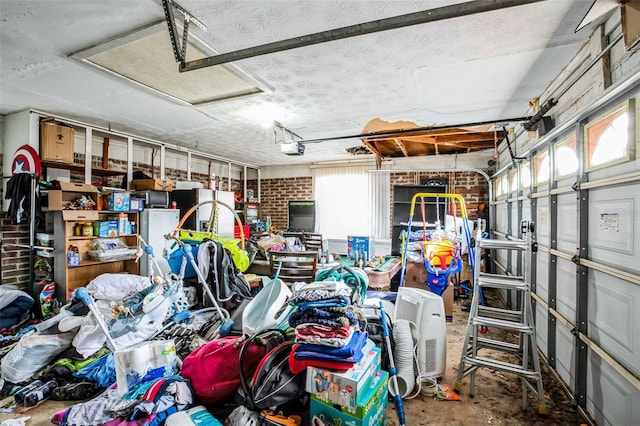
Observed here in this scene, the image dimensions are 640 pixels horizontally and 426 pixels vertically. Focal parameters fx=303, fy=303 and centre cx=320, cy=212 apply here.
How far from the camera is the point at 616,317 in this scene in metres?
1.68

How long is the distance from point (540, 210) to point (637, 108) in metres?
1.58

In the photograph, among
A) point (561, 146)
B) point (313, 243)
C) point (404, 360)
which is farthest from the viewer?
point (313, 243)

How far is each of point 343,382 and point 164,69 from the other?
275 cm

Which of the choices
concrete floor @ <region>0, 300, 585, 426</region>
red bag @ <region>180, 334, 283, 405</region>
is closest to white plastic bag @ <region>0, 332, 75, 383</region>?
concrete floor @ <region>0, 300, 585, 426</region>

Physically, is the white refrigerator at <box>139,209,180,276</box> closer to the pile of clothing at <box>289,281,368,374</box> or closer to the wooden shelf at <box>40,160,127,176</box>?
the wooden shelf at <box>40,160,127,176</box>

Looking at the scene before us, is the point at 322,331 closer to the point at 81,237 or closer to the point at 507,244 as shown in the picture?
the point at 507,244

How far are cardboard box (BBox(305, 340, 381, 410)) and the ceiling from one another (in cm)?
208

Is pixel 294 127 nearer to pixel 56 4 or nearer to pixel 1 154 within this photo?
pixel 56 4

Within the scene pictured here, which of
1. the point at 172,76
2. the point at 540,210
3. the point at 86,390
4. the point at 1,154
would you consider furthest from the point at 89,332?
the point at 540,210

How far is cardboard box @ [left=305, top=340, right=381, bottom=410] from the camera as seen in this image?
1.57m

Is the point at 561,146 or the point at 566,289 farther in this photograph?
the point at 561,146

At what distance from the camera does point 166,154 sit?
5762 mm

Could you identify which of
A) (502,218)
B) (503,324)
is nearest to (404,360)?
(503,324)

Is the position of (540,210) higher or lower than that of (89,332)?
higher
